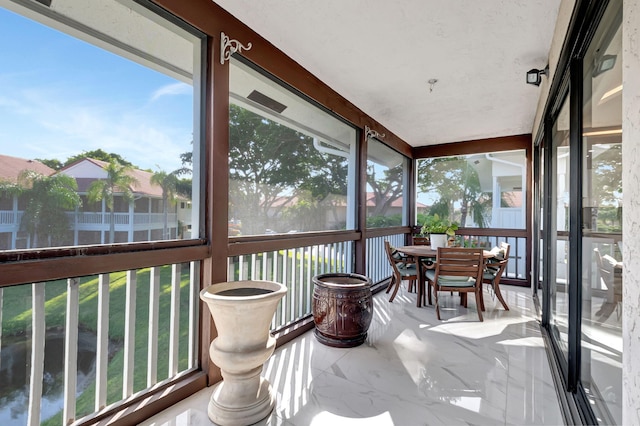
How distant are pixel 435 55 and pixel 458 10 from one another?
0.59m

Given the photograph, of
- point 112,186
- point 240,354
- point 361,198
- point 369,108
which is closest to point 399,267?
point 361,198

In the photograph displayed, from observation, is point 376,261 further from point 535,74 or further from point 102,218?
point 102,218

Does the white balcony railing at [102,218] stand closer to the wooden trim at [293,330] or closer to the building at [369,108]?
the building at [369,108]

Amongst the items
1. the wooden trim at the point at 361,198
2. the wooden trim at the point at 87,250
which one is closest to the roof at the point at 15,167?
the wooden trim at the point at 87,250

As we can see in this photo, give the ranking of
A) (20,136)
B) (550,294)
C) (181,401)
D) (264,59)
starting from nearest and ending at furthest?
(20,136)
(181,401)
(264,59)
(550,294)

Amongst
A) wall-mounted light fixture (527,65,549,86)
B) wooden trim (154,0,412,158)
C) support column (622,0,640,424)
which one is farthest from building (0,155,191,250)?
wall-mounted light fixture (527,65,549,86)

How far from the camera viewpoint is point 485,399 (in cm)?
198

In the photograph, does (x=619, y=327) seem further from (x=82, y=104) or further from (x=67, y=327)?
(x=82, y=104)

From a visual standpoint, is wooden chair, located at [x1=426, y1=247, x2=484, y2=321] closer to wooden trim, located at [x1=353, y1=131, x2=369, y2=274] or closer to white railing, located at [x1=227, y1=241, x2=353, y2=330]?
wooden trim, located at [x1=353, y1=131, x2=369, y2=274]

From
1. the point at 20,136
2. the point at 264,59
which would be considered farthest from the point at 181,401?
the point at 264,59

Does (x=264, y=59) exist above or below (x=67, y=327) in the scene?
above

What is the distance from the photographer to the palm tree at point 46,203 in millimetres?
1440

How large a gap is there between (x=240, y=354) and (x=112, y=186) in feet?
3.95

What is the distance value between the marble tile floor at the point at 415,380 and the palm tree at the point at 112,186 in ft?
4.11
